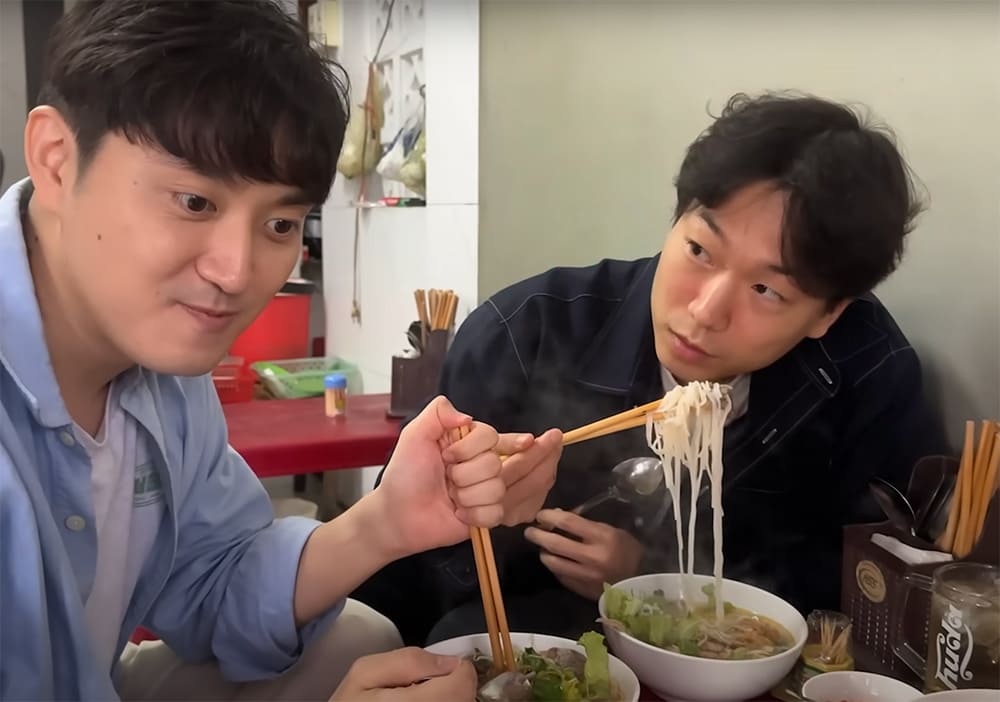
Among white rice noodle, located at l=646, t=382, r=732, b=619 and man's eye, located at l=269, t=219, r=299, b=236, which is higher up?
man's eye, located at l=269, t=219, r=299, b=236

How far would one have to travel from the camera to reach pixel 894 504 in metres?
0.85

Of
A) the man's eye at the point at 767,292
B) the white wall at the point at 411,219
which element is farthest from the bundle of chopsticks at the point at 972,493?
the white wall at the point at 411,219

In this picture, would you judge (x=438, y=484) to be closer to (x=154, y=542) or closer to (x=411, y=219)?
(x=154, y=542)

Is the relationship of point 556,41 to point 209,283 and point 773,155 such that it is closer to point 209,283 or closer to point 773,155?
point 773,155

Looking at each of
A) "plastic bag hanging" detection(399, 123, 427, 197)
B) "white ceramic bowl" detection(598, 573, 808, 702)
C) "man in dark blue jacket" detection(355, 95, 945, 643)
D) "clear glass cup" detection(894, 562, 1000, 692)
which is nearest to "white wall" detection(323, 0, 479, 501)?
"plastic bag hanging" detection(399, 123, 427, 197)

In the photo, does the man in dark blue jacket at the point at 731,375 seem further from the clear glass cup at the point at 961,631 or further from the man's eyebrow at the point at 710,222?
the clear glass cup at the point at 961,631

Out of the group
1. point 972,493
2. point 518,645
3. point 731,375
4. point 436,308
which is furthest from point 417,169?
point 972,493

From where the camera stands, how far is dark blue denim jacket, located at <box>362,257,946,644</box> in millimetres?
890

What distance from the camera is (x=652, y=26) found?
0.94 m

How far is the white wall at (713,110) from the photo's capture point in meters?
0.81

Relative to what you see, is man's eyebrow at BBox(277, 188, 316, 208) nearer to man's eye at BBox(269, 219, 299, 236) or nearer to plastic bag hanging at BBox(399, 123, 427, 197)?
man's eye at BBox(269, 219, 299, 236)

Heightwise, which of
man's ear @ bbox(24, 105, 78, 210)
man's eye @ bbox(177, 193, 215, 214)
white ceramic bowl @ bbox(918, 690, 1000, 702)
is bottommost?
white ceramic bowl @ bbox(918, 690, 1000, 702)

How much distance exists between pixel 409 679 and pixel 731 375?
1.48 ft

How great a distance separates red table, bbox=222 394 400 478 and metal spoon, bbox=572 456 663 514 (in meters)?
0.39
